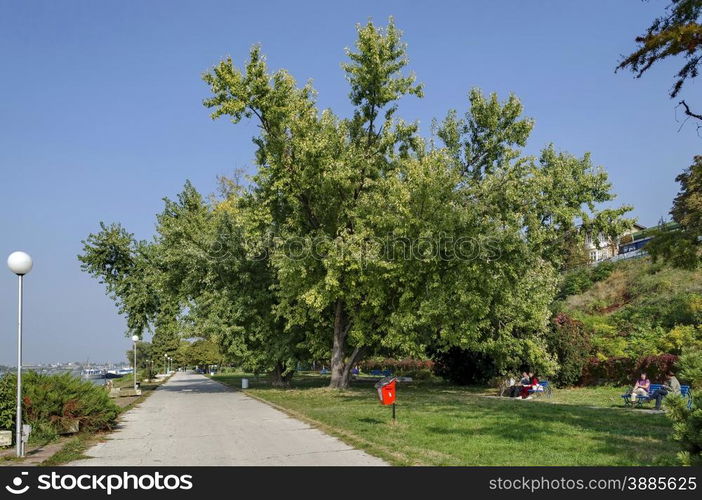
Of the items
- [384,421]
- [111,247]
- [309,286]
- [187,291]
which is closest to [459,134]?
[309,286]

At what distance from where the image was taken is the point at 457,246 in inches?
926

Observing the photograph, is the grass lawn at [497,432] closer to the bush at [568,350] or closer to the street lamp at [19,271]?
the street lamp at [19,271]

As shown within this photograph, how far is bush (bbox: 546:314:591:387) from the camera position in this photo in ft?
90.8

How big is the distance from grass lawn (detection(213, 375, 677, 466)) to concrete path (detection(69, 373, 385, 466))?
61 cm

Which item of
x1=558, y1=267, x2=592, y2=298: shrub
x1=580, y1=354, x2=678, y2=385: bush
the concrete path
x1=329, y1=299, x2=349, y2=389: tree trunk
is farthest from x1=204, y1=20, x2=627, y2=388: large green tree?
x1=558, y1=267, x2=592, y2=298: shrub

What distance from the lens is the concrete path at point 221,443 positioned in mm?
9766

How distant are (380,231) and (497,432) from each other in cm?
1342

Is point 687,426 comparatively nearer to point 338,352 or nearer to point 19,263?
point 19,263

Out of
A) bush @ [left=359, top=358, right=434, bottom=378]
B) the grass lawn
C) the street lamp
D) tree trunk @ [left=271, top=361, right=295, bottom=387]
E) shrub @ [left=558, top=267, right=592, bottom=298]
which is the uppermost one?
shrub @ [left=558, top=267, right=592, bottom=298]

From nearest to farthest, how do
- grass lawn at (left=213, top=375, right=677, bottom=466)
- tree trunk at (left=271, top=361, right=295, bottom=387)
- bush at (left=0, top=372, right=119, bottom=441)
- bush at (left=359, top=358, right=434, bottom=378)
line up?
grass lawn at (left=213, top=375, right=677, bottom=466), bush at (left=0, top=372, right=119, bottom=441), tree trunk at (left=271, top=361, right=295, bottom=387), bush at (left=359, top=358, right=434, bottom=378)

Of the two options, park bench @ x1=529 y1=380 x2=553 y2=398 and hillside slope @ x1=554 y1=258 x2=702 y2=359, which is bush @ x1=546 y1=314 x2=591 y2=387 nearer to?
hillside slope @ x1=554 y1=258 x2=702 y2=359

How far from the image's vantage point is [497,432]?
12297 millimetres

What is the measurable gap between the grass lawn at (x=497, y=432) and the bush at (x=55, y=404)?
5.06 m

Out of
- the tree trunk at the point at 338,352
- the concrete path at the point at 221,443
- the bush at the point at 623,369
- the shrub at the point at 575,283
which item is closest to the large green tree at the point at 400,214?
the tree trunk at the point at 338,352
